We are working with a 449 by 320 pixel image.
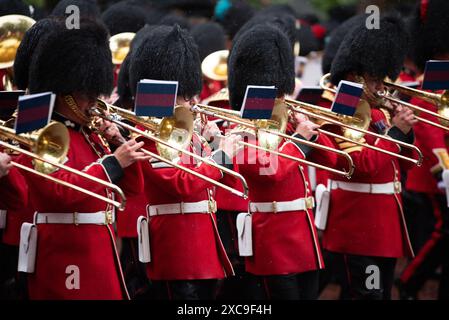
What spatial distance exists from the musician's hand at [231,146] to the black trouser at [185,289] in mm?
614

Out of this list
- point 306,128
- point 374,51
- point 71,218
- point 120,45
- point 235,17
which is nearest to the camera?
point 71,218

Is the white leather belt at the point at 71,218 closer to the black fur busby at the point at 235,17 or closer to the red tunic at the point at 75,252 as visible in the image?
the red tunic at the point at 75,252

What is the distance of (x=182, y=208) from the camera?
484 centimetres

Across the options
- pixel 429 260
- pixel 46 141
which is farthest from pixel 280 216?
pixel 429 260

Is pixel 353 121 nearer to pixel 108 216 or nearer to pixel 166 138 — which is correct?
pixel 166 138

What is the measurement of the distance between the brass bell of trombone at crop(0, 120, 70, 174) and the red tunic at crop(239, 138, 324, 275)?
1.22m

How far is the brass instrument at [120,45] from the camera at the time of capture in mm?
6508

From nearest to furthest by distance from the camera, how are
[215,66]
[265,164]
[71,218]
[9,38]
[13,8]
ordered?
[71,218], [265,164], [9,38], [13,8], [215,66]

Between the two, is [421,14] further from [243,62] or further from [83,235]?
[83,235]

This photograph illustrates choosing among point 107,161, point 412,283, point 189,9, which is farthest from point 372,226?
point 189,9

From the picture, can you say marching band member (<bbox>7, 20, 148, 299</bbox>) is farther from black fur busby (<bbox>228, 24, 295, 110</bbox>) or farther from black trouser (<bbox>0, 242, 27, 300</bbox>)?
black fur busby (<bbox>228, 24, 295, 110</bbox>)

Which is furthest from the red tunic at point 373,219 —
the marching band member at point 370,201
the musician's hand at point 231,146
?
the musician's hand at point 231,146

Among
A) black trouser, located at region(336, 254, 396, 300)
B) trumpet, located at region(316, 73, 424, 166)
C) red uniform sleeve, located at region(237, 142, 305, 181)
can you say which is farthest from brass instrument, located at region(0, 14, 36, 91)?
black trouser, located at region(336, 254, 396, 300)

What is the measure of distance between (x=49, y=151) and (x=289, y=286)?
160 cm
